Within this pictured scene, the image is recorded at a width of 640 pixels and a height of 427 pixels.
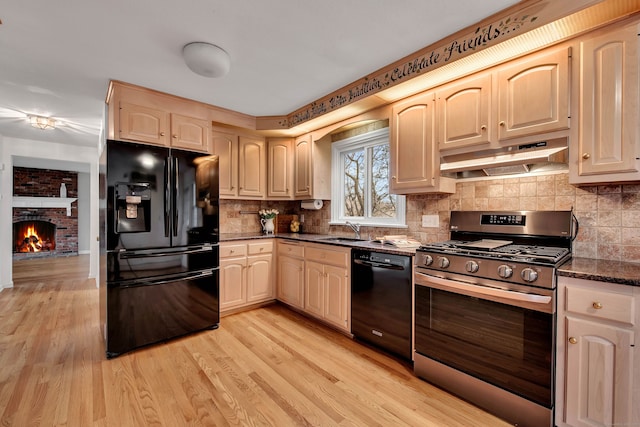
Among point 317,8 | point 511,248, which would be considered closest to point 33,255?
point 317,8

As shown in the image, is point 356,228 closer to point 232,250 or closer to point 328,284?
point 328,284

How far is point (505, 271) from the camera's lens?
162cm

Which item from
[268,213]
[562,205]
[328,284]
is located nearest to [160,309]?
[328,284]

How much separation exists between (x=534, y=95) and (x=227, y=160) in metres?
3.01

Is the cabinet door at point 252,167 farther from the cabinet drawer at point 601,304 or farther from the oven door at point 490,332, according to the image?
the cabinet drawer at point 601,304

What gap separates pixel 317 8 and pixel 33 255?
927cm

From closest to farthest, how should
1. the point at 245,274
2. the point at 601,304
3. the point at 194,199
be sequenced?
the point at 601,304 → the point at 194,199 → the point at 245,274

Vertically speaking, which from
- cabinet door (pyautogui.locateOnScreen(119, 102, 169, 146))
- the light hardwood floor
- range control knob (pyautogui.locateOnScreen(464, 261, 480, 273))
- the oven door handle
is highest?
cabinet door (pyautogui.locateOnScreen(119, 102, 169, 146))

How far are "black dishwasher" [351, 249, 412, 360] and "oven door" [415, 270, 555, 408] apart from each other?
125 mm

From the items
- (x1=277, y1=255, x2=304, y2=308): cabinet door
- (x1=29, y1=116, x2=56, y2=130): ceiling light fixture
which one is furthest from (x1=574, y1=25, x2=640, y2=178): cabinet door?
(x1=29, y1=116, x2=56, y2=130): ceiling light fixture

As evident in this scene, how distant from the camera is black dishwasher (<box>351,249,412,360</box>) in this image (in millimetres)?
2191

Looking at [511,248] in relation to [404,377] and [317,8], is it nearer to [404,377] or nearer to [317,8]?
[404,377]

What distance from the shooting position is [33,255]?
7.13 meters

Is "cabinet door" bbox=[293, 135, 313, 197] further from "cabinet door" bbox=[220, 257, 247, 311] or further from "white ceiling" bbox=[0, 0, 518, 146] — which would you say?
"cabinet door" bbox=[220, 257, 247, 311]
